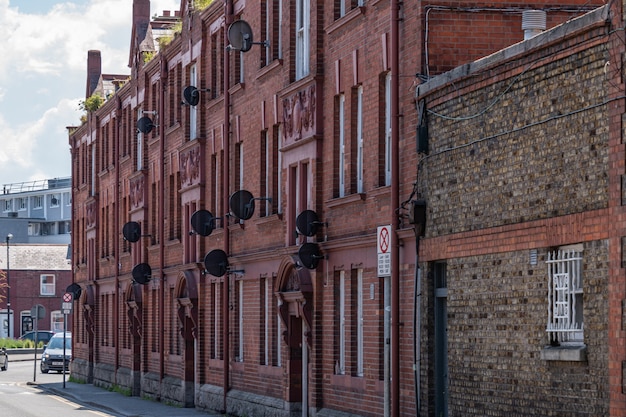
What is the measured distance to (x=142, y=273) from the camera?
42.3 metres

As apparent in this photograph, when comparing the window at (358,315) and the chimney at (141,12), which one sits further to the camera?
the chimney at (141,12)

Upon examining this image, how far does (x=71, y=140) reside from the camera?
6056 centimetres

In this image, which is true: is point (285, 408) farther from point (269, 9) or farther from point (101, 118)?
point (101, 118)

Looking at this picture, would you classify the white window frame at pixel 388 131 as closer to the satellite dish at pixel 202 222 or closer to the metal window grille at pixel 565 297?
the metal window grille at pixel 565 297

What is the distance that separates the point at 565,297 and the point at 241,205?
49.3ft

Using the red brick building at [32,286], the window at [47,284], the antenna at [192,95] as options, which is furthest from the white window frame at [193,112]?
the window at [47,284]

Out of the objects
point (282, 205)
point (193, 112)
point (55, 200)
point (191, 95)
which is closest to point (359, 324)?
point (282, 205)

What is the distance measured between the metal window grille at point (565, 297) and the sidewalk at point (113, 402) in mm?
17424

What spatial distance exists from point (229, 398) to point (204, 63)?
9057mm

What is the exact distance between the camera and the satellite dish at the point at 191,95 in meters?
35.6

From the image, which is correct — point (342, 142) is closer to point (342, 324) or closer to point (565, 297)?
point (342, 324)

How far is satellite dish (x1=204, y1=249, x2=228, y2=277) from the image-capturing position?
32.2 meters

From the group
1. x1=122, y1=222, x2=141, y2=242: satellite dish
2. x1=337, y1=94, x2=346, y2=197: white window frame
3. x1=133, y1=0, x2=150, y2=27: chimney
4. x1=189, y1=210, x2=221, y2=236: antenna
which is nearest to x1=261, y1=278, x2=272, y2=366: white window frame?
x1=189, y1=210, x2=221, y2=236: antenna

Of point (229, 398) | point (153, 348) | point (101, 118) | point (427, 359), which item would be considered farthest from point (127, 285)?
point (427, 359)
